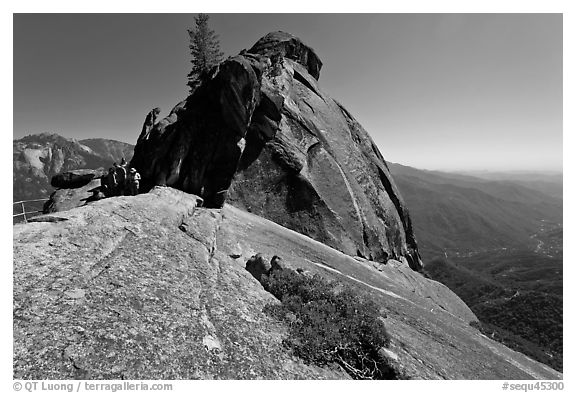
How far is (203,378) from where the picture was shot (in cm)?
992

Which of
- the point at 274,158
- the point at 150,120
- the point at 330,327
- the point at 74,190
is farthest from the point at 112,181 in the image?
the point at 330,327

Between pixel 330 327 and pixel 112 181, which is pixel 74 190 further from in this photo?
pixel 330 327

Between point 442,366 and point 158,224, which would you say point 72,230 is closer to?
point 158,224

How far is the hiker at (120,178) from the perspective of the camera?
28.5 m

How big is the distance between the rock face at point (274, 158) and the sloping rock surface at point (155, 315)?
11013 millimetres

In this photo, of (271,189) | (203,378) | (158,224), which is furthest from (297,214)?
(203,378)

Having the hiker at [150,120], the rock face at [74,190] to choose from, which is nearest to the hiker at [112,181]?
the rock face at [74,190]

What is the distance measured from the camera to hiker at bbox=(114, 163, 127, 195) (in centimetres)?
2846

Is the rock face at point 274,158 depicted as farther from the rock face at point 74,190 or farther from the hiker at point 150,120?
the rock face at point 74,190

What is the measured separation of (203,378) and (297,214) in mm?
25458

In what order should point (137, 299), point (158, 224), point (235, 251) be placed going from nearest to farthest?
1. point (137, 299)
2. point (158, 224)
3. point (235, 251)

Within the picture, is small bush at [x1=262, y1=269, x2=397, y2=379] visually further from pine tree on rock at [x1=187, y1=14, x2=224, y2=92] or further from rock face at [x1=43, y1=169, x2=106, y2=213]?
pine tree on rock at [x1=187, y1=14, x2=224, y2=92]

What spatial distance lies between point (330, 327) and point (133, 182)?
80.8 feet

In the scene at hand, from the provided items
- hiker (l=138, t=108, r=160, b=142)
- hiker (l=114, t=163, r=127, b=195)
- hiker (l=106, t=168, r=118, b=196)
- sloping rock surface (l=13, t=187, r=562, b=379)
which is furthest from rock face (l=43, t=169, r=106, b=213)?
sloping rock surface (l=13, t=187, r=562, b=379)
